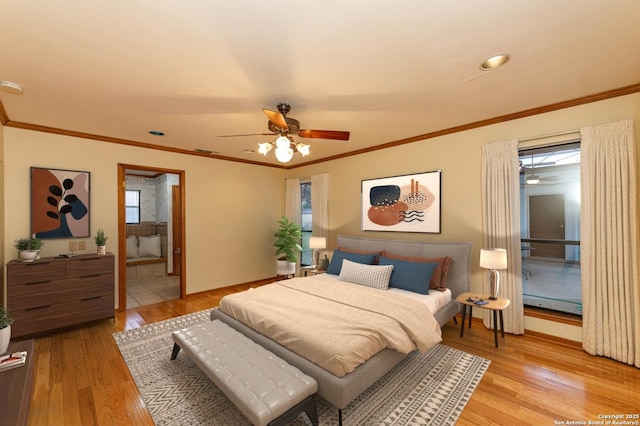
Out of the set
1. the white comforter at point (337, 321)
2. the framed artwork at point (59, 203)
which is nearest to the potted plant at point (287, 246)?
the white comforter at point (337, 321)

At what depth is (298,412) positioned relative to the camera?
1.71 m

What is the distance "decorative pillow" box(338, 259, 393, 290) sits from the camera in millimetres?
3456

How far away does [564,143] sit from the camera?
3.06 m

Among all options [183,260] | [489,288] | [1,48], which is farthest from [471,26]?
[183,260]

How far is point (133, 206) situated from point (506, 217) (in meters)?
8.39

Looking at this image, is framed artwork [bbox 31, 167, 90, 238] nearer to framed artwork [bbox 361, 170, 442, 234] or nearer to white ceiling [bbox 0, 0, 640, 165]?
white ceiling [bbox 0, 0, 640, 165]

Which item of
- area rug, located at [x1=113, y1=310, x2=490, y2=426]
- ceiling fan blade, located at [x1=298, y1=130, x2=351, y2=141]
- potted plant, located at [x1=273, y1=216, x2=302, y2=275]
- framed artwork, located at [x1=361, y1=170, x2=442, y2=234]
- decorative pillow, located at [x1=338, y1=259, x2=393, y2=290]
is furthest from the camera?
potted plant, located at [x1=273, y1=216, x2=302, y2=275]

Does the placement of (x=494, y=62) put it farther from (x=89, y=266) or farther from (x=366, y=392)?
(x=89, y=266)

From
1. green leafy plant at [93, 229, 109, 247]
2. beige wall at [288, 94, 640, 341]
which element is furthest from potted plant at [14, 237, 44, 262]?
beige wall at [288, 94, 640, 341]

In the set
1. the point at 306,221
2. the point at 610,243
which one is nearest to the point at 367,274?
the point at 610,243

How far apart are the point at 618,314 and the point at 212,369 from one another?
3800mm

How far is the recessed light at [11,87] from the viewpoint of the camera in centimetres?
240

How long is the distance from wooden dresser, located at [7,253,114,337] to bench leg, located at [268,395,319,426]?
3.39 m

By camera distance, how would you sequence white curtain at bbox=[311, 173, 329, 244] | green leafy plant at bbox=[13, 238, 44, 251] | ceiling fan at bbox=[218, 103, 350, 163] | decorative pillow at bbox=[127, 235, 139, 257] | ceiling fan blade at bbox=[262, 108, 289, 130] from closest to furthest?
ceiling fan blade at bbox=[262, 108, 289, 130] → ceiling fan at bbox=[218, 103, 350, 163] → green leafy plant at bbox=[13, 238, 44, 251] → white curtain at bbox=[311, 173, 329, 244] → decorative pillow at bbox=[127, 235, 139, 257]
